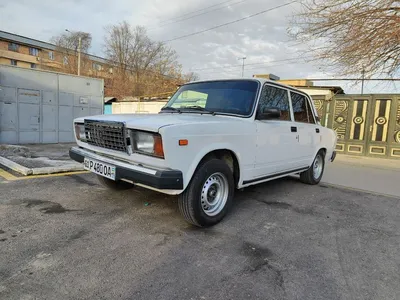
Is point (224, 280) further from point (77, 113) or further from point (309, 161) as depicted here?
point (77, 113)

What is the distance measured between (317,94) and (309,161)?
25.9ft

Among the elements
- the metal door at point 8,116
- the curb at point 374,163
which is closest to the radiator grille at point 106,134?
the curb at point 374,163

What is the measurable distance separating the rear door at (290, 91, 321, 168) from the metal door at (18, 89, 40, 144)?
10325 mm

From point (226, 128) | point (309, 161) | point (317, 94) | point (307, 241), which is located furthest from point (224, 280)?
point (317, 94)

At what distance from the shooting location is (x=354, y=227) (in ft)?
11.9

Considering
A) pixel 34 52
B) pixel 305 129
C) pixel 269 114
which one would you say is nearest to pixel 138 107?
pixel 305 129

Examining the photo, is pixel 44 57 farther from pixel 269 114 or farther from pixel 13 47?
pixel 269 114

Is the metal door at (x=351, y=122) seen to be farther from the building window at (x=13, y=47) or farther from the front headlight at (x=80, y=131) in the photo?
the building window at (x=13, y=47)

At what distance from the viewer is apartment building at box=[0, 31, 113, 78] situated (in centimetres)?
3991

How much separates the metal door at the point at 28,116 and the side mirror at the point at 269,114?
10.4 m

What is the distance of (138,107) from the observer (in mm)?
20234

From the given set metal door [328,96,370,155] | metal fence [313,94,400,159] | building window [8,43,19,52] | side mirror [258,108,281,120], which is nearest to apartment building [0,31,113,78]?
building window [8,43,19,52]

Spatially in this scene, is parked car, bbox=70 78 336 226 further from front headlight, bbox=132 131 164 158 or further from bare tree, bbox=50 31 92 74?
bare tree, bbox=50 31 92 74

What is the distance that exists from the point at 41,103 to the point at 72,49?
3517 cm
